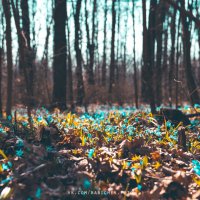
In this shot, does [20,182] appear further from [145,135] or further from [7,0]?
[7,0]

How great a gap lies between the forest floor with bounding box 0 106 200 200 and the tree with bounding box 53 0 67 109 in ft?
21.5

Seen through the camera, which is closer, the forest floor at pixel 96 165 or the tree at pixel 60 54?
the forest floor at pixel 96 165

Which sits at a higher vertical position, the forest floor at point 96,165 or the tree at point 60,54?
the tree at point 60,54

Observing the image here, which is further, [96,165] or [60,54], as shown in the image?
[60,54]

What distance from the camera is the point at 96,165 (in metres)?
3.69

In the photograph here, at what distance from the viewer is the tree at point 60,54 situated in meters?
11.3

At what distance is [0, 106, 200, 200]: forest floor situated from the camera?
3143 millimetres

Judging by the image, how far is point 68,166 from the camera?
3721mm

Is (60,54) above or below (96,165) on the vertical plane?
above

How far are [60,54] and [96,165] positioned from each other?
8.11m

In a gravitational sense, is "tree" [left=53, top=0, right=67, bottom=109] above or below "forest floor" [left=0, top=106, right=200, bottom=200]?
above

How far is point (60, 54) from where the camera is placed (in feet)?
37.1

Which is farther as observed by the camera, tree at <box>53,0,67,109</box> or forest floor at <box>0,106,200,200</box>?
tree at <box>53,0,67,109</box>

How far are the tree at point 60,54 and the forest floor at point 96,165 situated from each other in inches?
257
